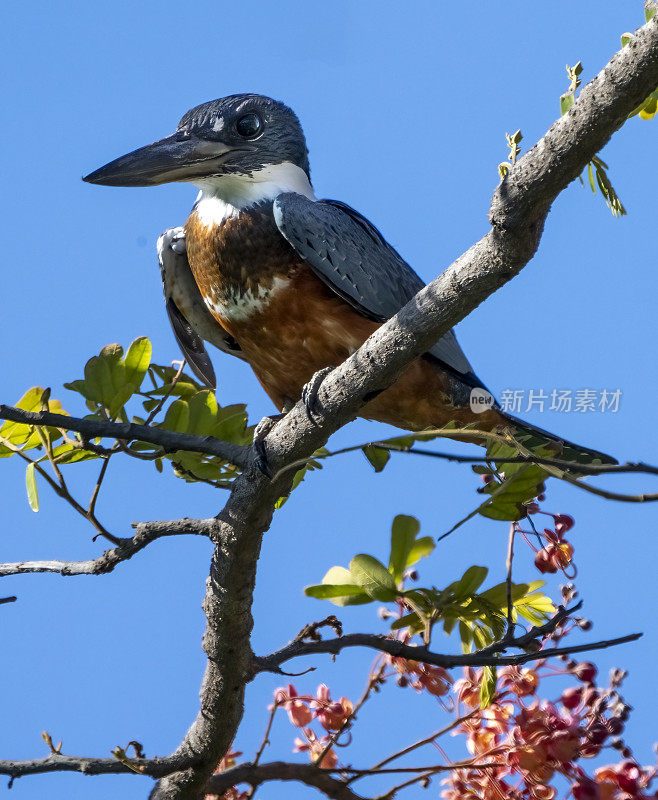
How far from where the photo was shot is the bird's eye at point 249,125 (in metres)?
4.38

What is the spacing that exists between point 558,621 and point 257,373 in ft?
6.60

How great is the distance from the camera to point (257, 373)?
14.1 ft

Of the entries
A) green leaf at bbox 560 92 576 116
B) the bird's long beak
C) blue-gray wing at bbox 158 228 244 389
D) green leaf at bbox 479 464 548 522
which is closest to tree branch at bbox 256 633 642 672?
green leaf at bbox 479 464 548 522

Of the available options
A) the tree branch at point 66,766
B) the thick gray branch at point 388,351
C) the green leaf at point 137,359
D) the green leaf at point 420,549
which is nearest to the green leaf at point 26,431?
the green leaf at point 137,359

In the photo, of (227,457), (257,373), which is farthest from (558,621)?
(257,373)

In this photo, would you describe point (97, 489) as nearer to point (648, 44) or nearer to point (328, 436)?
point (328, 436)

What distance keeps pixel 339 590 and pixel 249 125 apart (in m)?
2.58

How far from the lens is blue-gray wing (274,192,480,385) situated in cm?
379

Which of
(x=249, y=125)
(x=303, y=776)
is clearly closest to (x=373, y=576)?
(x=303, y=776)

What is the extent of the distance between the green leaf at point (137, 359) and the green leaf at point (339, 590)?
3.21ft

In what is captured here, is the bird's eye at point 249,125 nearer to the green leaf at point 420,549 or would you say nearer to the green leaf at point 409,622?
the green leaf at point 420,549

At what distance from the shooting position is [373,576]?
107 inches

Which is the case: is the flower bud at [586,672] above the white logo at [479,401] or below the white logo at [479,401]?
below

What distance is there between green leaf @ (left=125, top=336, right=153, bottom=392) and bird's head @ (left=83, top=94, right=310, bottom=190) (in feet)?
3.72
